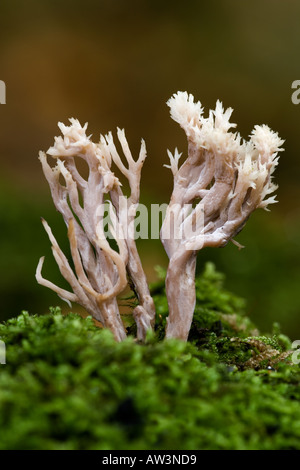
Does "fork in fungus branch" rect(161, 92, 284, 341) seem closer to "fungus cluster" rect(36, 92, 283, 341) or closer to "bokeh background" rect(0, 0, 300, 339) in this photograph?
"fungus cluster" rect(36, 92, 283, 341)

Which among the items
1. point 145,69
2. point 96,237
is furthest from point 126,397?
point 145,69

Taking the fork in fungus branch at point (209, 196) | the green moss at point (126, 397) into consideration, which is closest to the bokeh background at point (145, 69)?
the fork in fungus branch at point (209, 196)

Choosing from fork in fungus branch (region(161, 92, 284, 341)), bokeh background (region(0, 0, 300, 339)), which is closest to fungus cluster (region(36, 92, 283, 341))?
fork in fungus branch (region(161, 92, 284, 341))

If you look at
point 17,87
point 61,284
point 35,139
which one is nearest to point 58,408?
point 61,284
